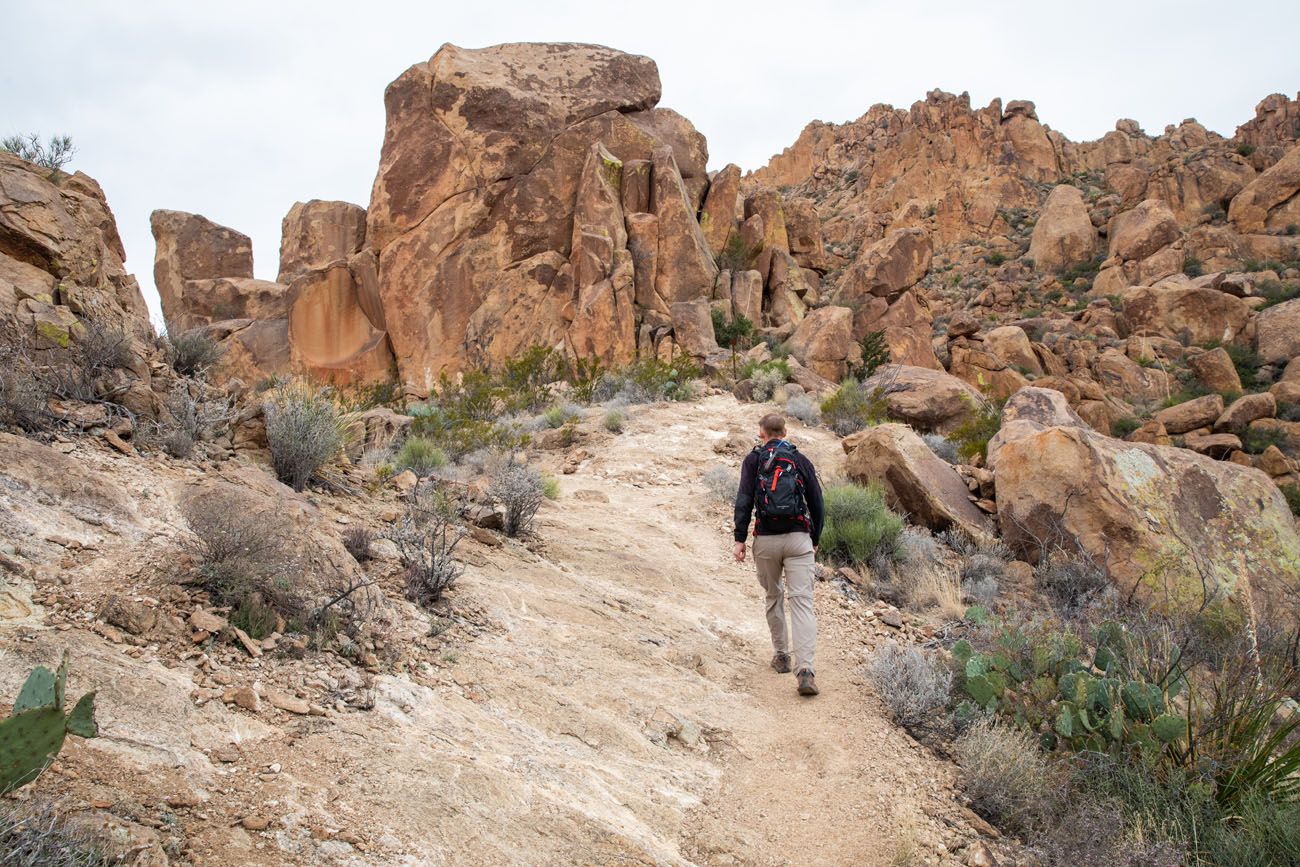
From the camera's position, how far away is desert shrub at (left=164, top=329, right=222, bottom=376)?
834 cm

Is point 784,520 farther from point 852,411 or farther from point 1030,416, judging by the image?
point 852,411

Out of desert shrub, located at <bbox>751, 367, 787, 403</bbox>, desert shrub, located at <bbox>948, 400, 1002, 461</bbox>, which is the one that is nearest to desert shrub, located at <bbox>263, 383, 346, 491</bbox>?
desert shrub, located at <bbox>948, 400, 1002, 461</bbox>

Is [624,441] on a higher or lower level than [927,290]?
lower

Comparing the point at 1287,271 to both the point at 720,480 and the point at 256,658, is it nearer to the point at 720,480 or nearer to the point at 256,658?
the point at 720,480

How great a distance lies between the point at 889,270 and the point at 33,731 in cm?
2664

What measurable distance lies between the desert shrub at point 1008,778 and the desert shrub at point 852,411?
30.8 ft

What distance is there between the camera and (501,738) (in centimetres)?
354

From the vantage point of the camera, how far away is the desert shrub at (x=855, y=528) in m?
7.73

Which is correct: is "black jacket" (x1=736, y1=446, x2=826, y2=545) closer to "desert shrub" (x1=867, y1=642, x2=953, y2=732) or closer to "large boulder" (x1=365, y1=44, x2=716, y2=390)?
"desert shrub" (x1=867, y1=642, x2=953, y2=732)

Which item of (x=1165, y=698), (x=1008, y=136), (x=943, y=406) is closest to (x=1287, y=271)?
(x=1008, y=136)

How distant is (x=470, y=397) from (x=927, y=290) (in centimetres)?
3113

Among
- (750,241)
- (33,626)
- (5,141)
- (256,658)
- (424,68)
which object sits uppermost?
(424,68)

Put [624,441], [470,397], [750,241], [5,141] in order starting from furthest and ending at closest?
[750,241] → [470,397] → [624,441] → [5,141]

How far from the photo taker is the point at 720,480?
9875 millimetres
